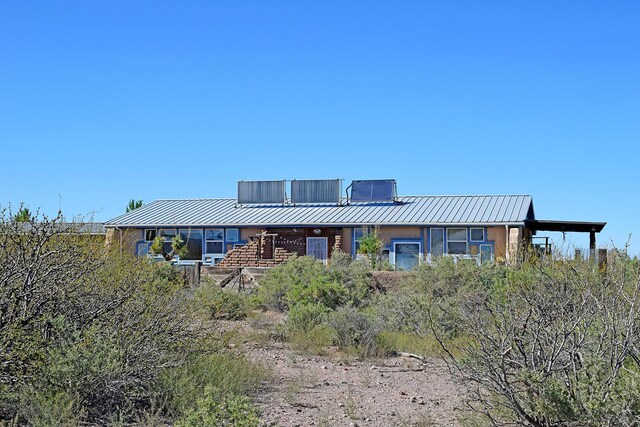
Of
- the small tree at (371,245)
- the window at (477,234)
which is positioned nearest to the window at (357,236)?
the small tree at (371,245)

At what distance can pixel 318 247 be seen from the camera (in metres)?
36.9

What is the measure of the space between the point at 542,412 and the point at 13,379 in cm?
489

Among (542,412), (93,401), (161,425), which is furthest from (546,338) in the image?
(93,401)

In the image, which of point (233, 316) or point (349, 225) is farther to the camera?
Answer: point (349, 225)

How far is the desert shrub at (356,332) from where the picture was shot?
1367 cm

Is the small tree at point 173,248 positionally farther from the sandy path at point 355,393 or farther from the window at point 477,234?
the sandy path at point 355,393

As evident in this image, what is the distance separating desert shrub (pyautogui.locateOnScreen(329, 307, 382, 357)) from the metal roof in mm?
20153

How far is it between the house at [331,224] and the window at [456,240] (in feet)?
0.14

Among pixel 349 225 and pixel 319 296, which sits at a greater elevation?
pixel 349 225

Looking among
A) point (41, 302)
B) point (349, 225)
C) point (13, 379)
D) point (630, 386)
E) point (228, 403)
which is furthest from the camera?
point (349, 225)

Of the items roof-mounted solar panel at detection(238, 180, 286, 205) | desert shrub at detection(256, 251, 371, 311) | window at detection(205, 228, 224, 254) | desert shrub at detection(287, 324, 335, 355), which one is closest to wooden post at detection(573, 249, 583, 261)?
desert shrub at detection(256, 251, 371, 311)

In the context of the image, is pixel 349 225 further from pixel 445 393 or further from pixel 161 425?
pixel 161 425

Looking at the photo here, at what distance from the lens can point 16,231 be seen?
28.7 feet

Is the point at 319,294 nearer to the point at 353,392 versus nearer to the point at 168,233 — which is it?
the point at 353,392
